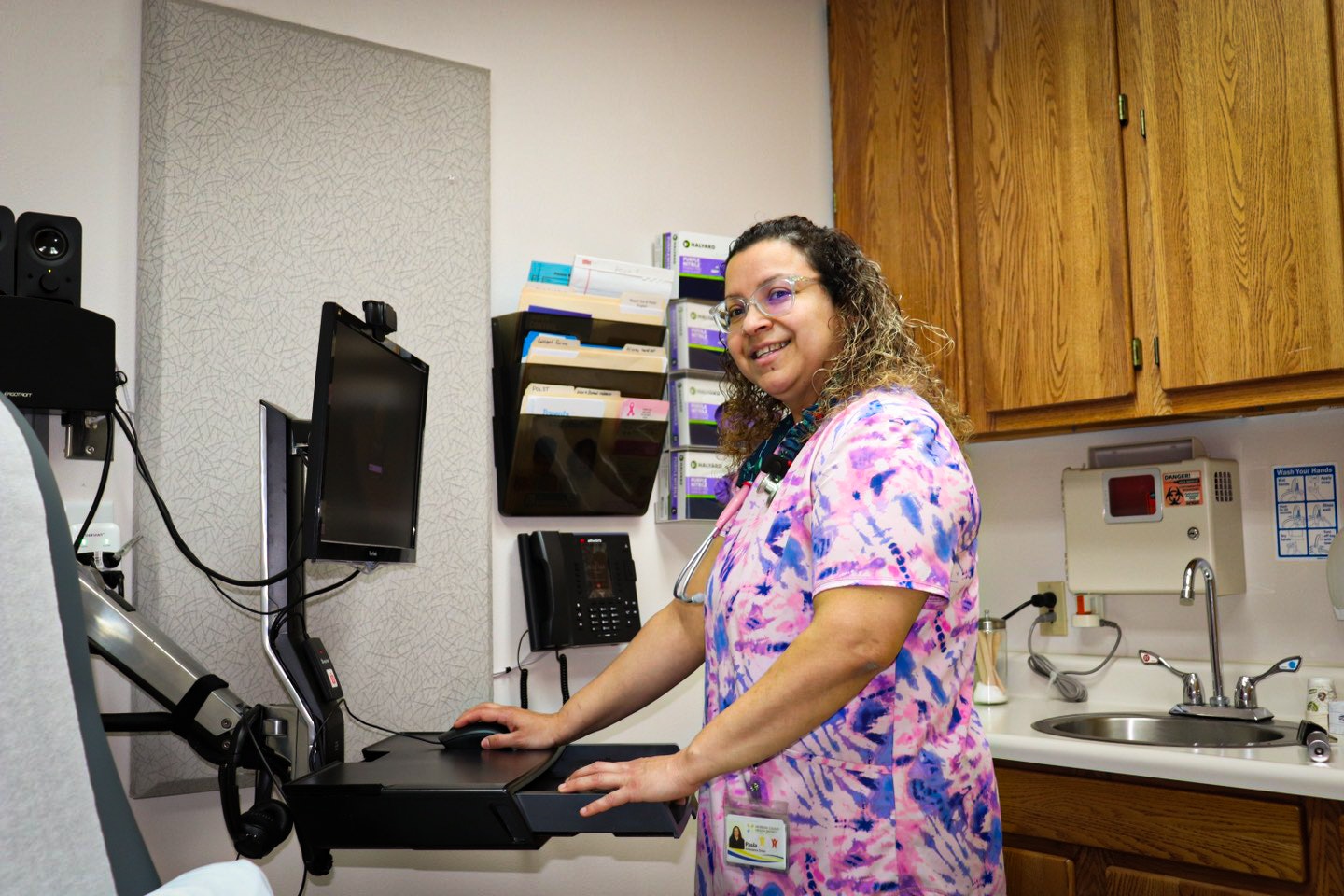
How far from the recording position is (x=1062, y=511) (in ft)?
8.89

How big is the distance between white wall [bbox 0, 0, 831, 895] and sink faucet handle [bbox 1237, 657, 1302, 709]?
1.24 meters

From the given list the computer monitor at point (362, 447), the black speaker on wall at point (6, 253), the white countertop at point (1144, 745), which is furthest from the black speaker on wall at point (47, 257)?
the white countertop at point (1144, 745)

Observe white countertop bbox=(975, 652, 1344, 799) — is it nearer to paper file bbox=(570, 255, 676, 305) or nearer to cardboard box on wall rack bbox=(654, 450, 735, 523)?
cardboard box on wall rack bbox=(654, 450, 735, 523)

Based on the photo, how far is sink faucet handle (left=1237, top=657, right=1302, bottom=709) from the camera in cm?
222

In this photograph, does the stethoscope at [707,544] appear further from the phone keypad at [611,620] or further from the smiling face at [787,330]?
the phone keypad at [611,620]

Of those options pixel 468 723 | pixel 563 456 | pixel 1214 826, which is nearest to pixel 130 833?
pixel 468 723

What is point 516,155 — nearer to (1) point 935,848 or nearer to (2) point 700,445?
(2) point 700,445

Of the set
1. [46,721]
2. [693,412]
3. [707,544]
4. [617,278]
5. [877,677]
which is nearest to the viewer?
[46,721]

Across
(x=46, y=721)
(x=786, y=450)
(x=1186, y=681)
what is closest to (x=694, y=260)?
(x=786, y=450)

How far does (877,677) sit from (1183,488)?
1.44 meters

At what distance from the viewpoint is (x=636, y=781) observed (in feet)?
3.93

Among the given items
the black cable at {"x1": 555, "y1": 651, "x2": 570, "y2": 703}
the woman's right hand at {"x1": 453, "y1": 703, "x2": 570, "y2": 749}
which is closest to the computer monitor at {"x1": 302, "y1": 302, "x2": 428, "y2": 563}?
the woman's right hand at {"x1": 453, "y1": 703, "x2": 570, "y2": 749}

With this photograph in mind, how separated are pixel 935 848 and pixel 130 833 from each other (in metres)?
0.95

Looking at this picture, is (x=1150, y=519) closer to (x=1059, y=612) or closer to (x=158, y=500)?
(x=1059, y=612)
